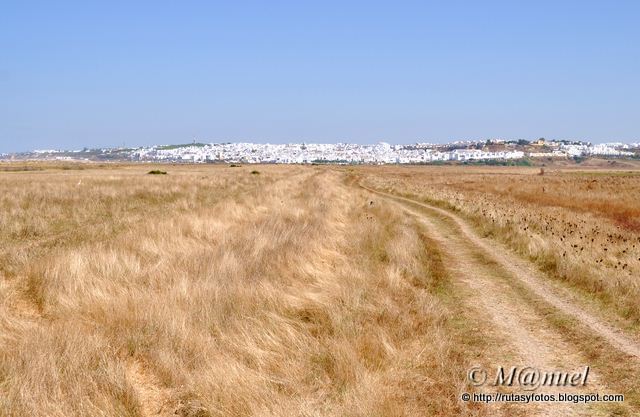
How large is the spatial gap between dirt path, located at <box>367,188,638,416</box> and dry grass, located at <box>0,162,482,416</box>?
1.72ft

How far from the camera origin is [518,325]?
8078mm

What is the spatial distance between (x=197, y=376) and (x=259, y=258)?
5.78 meters

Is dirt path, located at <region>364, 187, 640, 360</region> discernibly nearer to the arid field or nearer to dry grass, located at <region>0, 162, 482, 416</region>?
the arid field

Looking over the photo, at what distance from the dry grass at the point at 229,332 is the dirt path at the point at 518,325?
1.72 ft

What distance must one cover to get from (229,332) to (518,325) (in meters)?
4.67

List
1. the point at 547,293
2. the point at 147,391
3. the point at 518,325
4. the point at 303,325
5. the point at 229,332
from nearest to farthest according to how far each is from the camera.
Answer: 1. the point at 147,391
2. the point at 229,332
3. the point at 303,325
4. the point at 518,325
5. the point at 547,293

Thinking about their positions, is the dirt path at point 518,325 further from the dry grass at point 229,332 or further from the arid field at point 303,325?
the dry grass at point 229,332

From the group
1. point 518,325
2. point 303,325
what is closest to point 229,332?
point 303,325

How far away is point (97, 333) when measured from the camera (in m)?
6.10

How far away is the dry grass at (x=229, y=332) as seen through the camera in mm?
4820

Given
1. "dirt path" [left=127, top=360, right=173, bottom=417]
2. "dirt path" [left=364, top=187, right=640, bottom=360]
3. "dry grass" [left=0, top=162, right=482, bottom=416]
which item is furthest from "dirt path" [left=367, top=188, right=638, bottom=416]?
"dirt path" [left=127, top=360, right=173, bottom=417]

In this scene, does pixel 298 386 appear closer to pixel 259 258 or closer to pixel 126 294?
pixel 126 294

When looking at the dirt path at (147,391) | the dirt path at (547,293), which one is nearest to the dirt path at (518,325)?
the dirt path at (547,293)

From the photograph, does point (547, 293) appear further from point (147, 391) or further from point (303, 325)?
point (147, 391)
